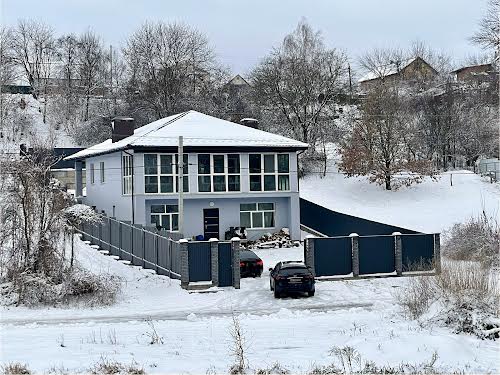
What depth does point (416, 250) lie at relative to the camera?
93.6 ft

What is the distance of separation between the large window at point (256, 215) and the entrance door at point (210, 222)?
1518 mm

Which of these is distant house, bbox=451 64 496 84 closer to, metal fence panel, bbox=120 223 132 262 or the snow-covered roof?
the snow-covered roof

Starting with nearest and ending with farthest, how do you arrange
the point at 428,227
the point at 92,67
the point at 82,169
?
the point at 428,227 < the point at 82,169 < the point at 92,67

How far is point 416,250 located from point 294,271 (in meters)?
7.26

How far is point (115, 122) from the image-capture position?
4131 cm

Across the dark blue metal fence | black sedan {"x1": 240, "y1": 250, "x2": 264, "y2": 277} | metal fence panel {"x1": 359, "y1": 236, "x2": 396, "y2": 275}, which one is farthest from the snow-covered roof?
→ metal fence panel {"x1": 359, "y1": 236, "x2": 396, "y2": 275}

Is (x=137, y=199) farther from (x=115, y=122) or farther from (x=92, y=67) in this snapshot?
(x=92, y=67)

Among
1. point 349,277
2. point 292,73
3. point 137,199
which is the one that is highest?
point 292,73

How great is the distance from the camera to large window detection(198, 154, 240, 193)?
37.5 m

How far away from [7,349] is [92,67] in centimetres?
6769

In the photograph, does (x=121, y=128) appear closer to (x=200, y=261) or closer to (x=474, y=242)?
(x=200, y=261)

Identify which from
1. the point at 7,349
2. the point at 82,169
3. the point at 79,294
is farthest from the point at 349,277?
the point at 82,169

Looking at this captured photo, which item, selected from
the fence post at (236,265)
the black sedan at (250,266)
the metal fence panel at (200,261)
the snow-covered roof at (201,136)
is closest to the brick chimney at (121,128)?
the snow-covered roof at (201,136)

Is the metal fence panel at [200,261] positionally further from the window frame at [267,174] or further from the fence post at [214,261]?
the window frame at [267,174]
